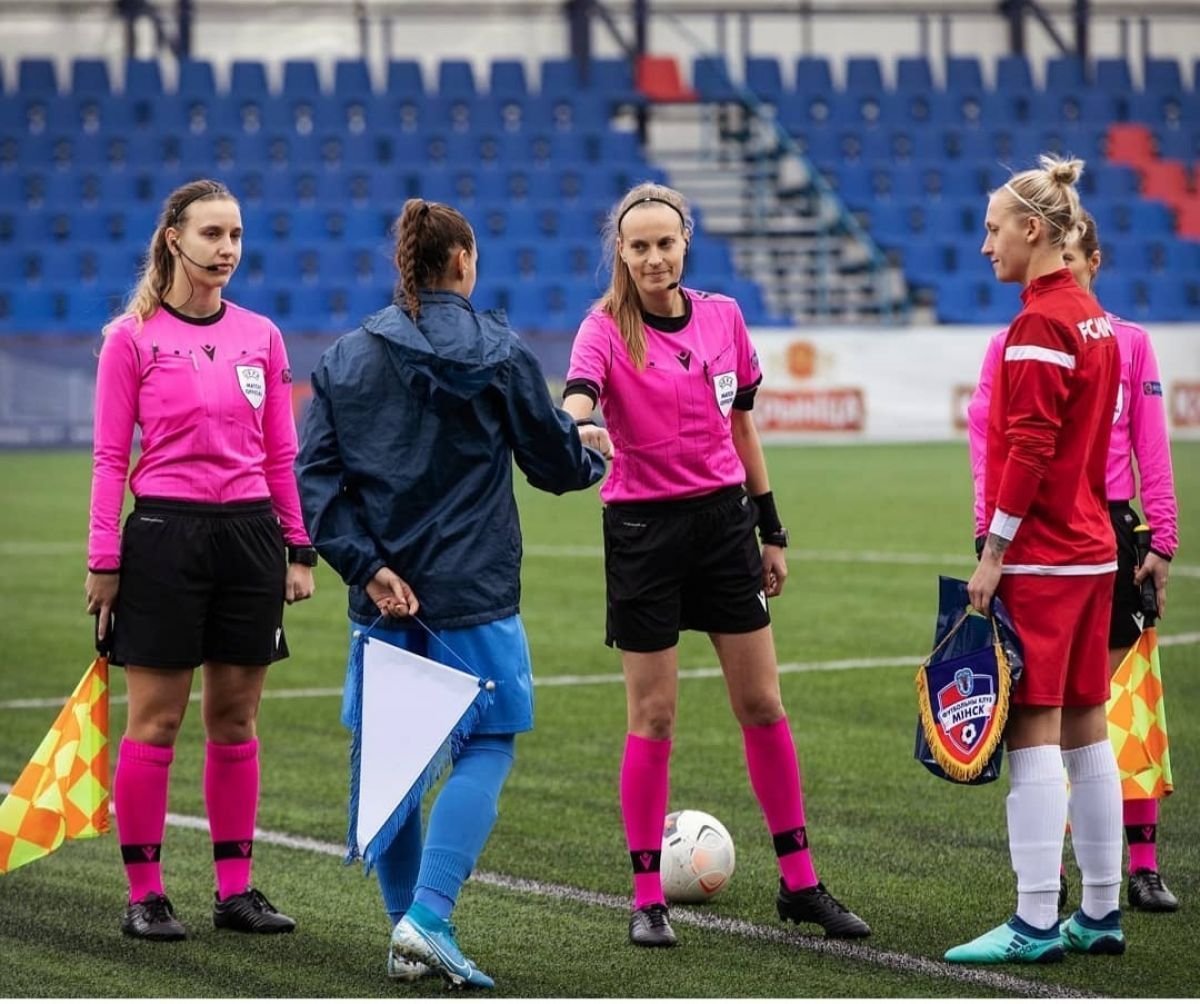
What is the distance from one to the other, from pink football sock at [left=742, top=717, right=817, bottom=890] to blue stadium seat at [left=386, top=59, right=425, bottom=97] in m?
26.5

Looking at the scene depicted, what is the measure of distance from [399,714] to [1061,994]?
65.3 inches

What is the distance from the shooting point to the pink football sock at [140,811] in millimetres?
5055

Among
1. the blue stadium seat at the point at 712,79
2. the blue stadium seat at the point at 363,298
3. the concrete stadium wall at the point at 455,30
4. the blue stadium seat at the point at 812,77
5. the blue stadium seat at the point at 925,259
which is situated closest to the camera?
the blue stadium seat at the point at 363,298

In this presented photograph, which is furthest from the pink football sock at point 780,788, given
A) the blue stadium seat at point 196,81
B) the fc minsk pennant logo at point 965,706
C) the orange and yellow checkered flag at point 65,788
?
the blue stadium seat at point 196,81

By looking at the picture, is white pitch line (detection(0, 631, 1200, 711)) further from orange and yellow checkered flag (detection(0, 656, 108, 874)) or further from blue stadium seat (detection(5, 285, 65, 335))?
blue stadium seat (detection(5, 285, 65, 335))

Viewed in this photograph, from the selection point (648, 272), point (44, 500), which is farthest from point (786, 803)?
point (44, 500)

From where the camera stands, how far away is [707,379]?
505 cm

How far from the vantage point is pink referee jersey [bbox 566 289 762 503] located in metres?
5.00

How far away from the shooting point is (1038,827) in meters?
4.63

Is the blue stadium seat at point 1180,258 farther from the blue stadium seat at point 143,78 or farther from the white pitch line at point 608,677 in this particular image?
the white pitch line at point 608,677

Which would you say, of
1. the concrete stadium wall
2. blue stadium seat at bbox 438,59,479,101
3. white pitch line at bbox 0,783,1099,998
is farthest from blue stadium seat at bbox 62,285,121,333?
white pitch line at bbox 0,783,1099,998

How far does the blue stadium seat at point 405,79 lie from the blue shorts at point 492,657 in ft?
88.0

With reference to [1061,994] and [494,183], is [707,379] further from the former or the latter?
[494,183]

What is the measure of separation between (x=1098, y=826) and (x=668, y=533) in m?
1.30
